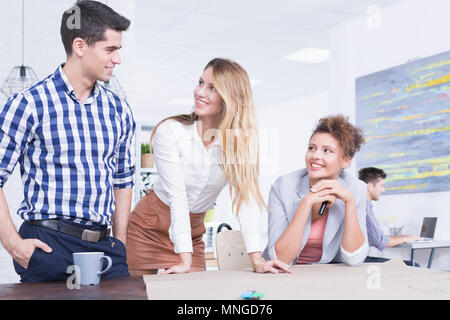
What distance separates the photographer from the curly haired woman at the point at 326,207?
183 cm

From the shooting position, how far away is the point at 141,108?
10.5 meters

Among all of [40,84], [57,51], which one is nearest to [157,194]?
[40,84]

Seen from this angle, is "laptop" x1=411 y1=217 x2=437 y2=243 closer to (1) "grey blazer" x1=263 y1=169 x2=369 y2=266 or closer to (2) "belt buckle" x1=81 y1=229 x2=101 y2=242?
(1) "grey blazer" x1=263 y1=169 x2=369 y2=266

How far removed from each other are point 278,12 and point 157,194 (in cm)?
357

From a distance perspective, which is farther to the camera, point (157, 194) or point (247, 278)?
point (157, 194)

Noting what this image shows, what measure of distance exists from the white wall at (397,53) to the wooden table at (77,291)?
138 inches

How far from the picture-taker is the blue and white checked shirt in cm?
150

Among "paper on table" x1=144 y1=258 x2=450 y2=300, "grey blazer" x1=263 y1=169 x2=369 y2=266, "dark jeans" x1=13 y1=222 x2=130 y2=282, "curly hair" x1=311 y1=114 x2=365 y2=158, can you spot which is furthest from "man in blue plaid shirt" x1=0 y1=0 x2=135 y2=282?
"curly hair" x1=311 y1=114 x2=365 y2=158

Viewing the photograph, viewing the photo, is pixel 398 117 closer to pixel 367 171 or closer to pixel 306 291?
pixel 367 171

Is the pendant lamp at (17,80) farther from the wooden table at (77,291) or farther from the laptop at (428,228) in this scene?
the laptop at (428,228)

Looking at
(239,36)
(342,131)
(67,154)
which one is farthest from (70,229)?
(239,36)

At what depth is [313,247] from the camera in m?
1.96

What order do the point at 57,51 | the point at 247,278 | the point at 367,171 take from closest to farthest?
the point at 247,278
the point at 57,51
the point at 367,171

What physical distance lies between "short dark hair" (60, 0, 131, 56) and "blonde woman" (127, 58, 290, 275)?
0.34 meters
